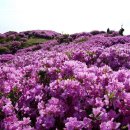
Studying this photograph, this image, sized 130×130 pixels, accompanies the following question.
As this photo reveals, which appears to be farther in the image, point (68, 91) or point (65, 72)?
point (65, 72)

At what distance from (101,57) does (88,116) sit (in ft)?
18.2

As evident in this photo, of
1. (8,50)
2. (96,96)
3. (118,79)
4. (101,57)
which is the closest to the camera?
(96,96)

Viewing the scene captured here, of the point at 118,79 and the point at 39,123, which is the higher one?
the point at 118,79

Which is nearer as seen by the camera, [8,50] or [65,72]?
[65,72]

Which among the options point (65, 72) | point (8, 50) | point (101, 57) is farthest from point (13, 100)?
point (8, 50)

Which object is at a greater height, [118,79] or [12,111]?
[118,79]

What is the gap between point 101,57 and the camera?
11.6 meters

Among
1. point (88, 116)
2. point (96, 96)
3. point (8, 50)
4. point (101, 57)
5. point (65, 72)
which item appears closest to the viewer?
point (88, 116)

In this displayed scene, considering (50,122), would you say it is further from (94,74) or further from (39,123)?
(94,74)

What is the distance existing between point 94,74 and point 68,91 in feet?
2.74

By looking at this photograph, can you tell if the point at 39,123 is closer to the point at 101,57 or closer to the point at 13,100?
the point at 13,100

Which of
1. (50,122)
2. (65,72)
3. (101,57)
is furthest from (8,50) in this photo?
(50,122)

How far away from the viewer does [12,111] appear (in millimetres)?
7039

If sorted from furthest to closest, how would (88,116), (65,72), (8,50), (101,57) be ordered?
(8,50) → (101,57) → (65,72) → (88,116)
